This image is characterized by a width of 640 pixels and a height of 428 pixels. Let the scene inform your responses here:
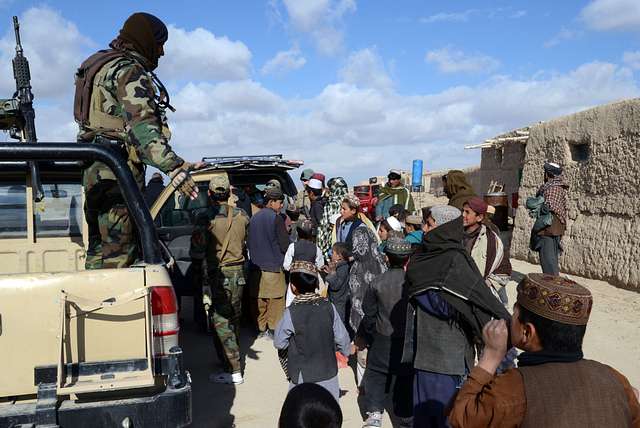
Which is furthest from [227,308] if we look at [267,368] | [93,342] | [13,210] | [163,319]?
[93,342]

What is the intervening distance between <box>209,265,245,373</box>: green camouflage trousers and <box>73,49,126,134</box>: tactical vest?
6.50 ft

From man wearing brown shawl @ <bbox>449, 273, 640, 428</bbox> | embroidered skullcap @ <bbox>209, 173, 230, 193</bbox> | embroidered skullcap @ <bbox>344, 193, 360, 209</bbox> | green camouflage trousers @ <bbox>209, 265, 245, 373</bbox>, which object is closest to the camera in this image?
man wearing brown shawl @ <bbox>449, 273, 640, 428</bbox>

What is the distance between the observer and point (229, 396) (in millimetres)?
4719

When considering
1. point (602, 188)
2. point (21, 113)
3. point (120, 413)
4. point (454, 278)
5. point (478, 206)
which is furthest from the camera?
point (602, 188)

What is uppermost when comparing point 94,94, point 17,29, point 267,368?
point 17,29

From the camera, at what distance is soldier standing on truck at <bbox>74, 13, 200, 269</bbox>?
334cm

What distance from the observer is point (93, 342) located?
2.54m

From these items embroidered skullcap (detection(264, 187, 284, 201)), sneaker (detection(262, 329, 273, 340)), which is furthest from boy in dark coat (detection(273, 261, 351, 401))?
sneaker (detection(262, 329, 273, 340))

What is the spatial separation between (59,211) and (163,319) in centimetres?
196

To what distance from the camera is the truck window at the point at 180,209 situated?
20.6 feet

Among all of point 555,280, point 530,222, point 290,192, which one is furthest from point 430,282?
point 530,222

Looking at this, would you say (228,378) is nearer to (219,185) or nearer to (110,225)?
(219,185)

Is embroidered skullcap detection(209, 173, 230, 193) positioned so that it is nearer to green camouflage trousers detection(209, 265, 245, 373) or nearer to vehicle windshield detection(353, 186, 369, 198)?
green camouflage trousers detection(209, 265, 245, 373)

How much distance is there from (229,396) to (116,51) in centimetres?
305
